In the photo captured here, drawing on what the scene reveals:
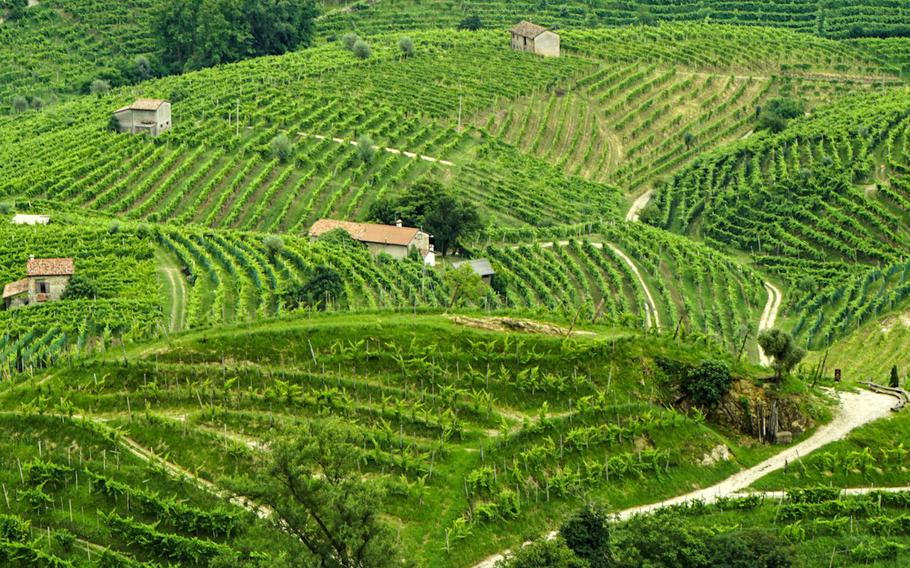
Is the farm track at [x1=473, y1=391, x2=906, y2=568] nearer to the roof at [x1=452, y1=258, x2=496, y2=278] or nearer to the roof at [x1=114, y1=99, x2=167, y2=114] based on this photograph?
the roof at [x1=452, y1=258, x2=496, y2=278]

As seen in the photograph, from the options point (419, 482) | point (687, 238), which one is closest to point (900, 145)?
point (687, 238)

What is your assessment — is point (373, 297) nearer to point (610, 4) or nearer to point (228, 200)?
point (228, 200)

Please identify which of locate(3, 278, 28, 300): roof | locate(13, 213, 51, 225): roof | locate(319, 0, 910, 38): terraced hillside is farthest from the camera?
locate(319, 0, 910, 38): terraced hillside

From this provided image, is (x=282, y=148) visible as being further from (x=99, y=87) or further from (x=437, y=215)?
(x=99, y=87)

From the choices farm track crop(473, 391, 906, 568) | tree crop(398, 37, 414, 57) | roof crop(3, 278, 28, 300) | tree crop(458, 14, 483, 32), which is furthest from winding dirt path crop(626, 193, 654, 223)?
roof crop(3, 278, 28, 300)

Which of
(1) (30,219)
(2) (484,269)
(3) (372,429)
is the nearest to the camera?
(3) (372,429)

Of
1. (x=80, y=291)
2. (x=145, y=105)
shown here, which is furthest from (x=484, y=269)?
(x=145, y=105)
